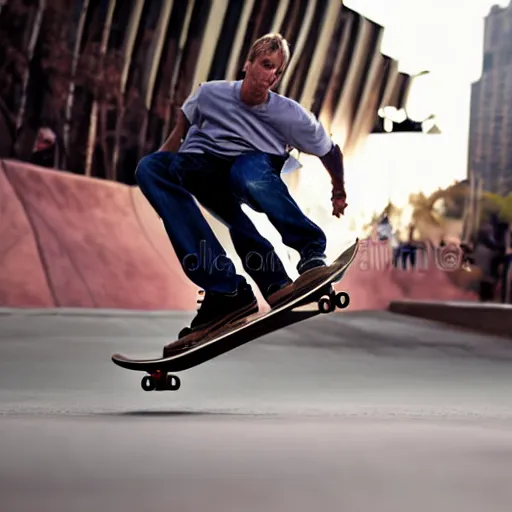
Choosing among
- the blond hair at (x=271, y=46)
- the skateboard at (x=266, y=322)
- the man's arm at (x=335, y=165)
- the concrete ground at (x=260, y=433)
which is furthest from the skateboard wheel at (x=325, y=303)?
the blond hair at (x=271, y=46)

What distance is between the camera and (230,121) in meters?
4.73

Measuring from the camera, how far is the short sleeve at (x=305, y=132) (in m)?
4.80

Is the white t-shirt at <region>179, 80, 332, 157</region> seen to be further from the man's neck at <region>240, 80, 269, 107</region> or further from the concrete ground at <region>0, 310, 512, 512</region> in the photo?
the concrete ground at <region>0, 310, 512, 512</region>

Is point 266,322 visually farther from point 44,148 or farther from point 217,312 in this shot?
point 44,148

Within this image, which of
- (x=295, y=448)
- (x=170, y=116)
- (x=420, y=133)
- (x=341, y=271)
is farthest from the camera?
(x=170, y=116)

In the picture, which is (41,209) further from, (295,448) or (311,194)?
(295,448)

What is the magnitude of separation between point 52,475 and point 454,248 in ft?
31.7

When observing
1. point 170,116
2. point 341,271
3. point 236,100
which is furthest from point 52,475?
point 170,116

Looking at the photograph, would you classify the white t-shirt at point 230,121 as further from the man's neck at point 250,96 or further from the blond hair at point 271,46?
the blond hair at point 271,46

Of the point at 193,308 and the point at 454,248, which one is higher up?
the point at 454,248

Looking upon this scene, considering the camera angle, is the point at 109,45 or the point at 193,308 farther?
the point at 193,308

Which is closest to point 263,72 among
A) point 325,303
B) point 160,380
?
point 325,303

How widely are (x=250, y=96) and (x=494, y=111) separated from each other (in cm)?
761

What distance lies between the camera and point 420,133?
10.1 metres
